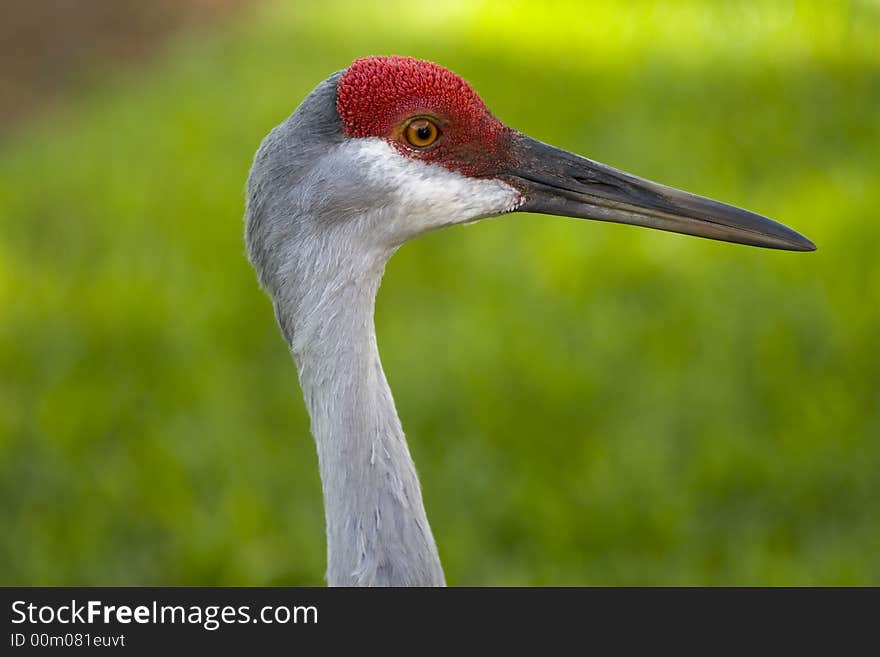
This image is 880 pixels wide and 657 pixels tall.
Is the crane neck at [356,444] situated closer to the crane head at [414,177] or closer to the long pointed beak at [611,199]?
the crane head at [414,177]

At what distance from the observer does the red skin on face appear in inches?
88.0

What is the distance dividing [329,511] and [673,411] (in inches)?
92.4

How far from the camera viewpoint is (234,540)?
13.2 ft

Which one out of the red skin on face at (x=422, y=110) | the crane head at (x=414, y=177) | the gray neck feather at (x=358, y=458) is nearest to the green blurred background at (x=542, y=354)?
the gray neck feather at (x=358, y=458)

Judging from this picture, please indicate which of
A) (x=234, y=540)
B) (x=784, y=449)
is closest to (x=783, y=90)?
(x=784, y=449)

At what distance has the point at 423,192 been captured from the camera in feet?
7.50

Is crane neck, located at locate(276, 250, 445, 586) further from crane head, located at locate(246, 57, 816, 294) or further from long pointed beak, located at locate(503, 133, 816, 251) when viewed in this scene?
long pointed beak, located at locate(503, 133, 816, 251)

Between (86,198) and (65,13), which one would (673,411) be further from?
(65,13)

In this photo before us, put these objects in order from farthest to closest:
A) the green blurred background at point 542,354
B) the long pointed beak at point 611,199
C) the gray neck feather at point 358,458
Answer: the green blurred background at point 542,354, the long pointed beak at point 611,199, the gray neck feather at point 358,458

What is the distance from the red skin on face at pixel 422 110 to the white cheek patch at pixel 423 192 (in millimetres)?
21

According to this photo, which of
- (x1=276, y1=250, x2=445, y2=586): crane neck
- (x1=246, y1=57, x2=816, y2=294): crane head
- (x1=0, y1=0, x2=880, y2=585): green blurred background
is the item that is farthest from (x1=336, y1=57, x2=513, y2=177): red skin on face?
(x1=0, y1=0, x2=880, y2=585): green blurred background

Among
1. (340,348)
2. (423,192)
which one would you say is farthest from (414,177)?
(340,348)

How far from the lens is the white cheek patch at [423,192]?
225 centimetres

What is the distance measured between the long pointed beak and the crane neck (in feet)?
1.37
